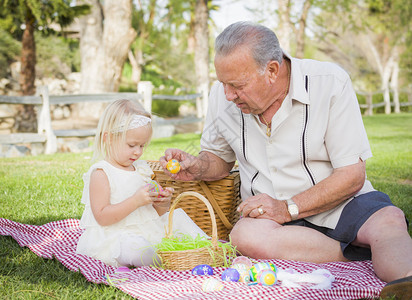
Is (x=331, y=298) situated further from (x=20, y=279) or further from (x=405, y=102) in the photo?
(x=405, y=102)

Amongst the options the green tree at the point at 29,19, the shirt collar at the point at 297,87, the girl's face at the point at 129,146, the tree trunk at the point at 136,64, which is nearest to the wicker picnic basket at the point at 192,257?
the girl's face at the point at 129,146

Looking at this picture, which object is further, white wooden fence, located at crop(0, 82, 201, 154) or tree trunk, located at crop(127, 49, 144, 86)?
tree trunk, located at crop(127, 49, 144, 86)

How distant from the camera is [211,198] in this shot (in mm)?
3279

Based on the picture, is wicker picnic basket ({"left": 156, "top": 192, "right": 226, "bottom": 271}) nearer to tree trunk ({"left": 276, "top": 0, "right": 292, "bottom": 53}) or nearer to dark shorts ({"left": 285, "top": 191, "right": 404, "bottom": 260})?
dark shorts ({"left": 285, "top": 191, "right": 404, "bottom": 260})

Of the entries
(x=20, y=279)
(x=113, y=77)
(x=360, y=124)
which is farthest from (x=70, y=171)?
(x=113, y=77)

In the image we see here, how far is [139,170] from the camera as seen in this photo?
3.09 metres

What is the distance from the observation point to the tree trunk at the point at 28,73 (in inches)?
457

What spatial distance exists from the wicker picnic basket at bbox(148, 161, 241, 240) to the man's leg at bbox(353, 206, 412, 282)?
3.16ft

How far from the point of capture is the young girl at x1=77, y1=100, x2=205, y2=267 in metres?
2.76

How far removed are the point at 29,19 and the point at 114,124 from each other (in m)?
9.69

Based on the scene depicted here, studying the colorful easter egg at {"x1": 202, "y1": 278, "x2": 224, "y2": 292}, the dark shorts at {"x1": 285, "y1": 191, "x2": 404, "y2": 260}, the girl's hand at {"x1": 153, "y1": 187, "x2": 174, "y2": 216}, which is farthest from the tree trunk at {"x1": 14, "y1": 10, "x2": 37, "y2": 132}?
the colorful easter egg at {"x1": 202, "y1": 278, "x2": 224, "y2": 292}

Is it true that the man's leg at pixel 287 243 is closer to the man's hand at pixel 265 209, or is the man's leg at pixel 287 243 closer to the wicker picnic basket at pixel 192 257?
the man's hand at pixel 265 209

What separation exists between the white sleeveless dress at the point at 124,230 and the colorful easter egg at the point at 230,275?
1.78 ft

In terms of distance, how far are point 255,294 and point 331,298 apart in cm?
35
